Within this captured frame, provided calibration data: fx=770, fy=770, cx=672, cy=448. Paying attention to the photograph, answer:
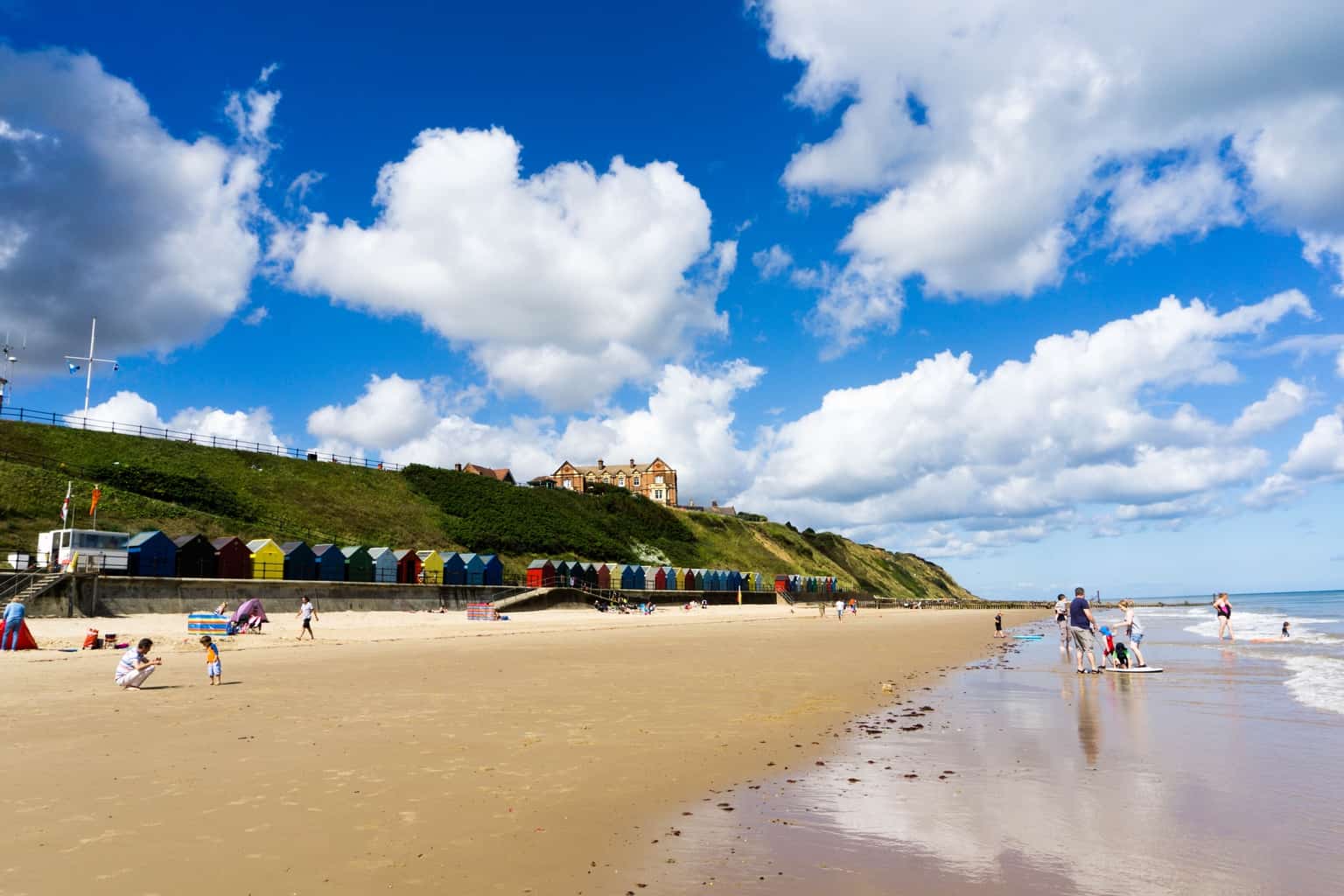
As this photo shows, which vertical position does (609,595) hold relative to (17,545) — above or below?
below

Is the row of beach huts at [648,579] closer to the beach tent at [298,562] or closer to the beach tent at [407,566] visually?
the beach tent at [407,566]

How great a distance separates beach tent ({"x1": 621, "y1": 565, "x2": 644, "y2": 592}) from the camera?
271 feet

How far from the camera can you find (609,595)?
74.8 metres

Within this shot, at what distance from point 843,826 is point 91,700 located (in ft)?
50.2

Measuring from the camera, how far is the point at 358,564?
182ft

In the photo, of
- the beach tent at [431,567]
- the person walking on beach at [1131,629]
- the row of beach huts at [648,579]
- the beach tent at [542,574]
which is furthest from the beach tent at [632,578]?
the person walking on beach at [1131,629]

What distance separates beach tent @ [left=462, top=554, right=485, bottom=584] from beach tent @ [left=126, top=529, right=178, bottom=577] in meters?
23.1

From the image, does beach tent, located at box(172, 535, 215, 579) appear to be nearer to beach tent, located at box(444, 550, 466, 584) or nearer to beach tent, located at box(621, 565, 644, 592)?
beach tent, located at box(444, 550, 466, 584)

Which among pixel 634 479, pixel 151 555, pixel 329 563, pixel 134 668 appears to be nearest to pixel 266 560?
pixel 329 563

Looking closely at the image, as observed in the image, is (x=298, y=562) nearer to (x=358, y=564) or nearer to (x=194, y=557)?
(x=358, y=564)

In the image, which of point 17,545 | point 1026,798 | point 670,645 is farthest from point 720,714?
point 17,545

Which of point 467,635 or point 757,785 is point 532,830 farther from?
point 467,635

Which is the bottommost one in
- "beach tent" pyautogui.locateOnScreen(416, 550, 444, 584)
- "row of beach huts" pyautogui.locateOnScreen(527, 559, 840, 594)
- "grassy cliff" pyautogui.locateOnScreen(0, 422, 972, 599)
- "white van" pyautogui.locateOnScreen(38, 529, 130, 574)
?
"row of beach huts" pyautogui.locateOnScreen(527, 559, 840, 594)

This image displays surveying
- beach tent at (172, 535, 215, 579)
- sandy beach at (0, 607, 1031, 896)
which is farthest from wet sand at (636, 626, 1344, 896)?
beach tent at (172, 535, 215, 579)
